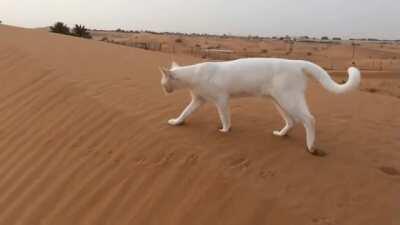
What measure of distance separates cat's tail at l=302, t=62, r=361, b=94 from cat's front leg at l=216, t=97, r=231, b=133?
3.15 feet

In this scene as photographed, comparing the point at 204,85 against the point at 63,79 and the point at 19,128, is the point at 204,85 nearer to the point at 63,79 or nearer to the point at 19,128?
the point at 19,128

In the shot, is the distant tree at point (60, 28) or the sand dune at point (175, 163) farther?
the distant tree at point (60, 28)

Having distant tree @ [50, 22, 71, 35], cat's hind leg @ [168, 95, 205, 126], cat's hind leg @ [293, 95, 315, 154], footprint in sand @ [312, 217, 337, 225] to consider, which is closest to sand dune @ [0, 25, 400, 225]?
footprint in sand @ [312, 217, 337, 225]

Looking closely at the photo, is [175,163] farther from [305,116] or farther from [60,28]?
[60,28]

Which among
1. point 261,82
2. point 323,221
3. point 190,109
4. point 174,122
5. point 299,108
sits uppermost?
point 261,82

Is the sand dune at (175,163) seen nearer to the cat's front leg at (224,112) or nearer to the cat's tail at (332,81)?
the cat's front leg at (224,112)

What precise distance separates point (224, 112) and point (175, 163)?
3.20 ft

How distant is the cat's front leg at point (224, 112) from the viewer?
515cm

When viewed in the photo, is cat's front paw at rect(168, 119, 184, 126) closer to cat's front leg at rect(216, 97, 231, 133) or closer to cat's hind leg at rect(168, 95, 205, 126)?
cat's hind leg at rect(168, 95, 205, 126)

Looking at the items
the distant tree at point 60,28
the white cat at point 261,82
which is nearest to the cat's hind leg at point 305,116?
the white cat at point 261,82

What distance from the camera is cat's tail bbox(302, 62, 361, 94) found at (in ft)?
15.3

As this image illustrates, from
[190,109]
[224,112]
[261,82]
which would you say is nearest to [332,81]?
[261,82]

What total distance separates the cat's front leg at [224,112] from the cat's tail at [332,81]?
→ 3.15 feet

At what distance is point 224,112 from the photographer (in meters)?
5.22
